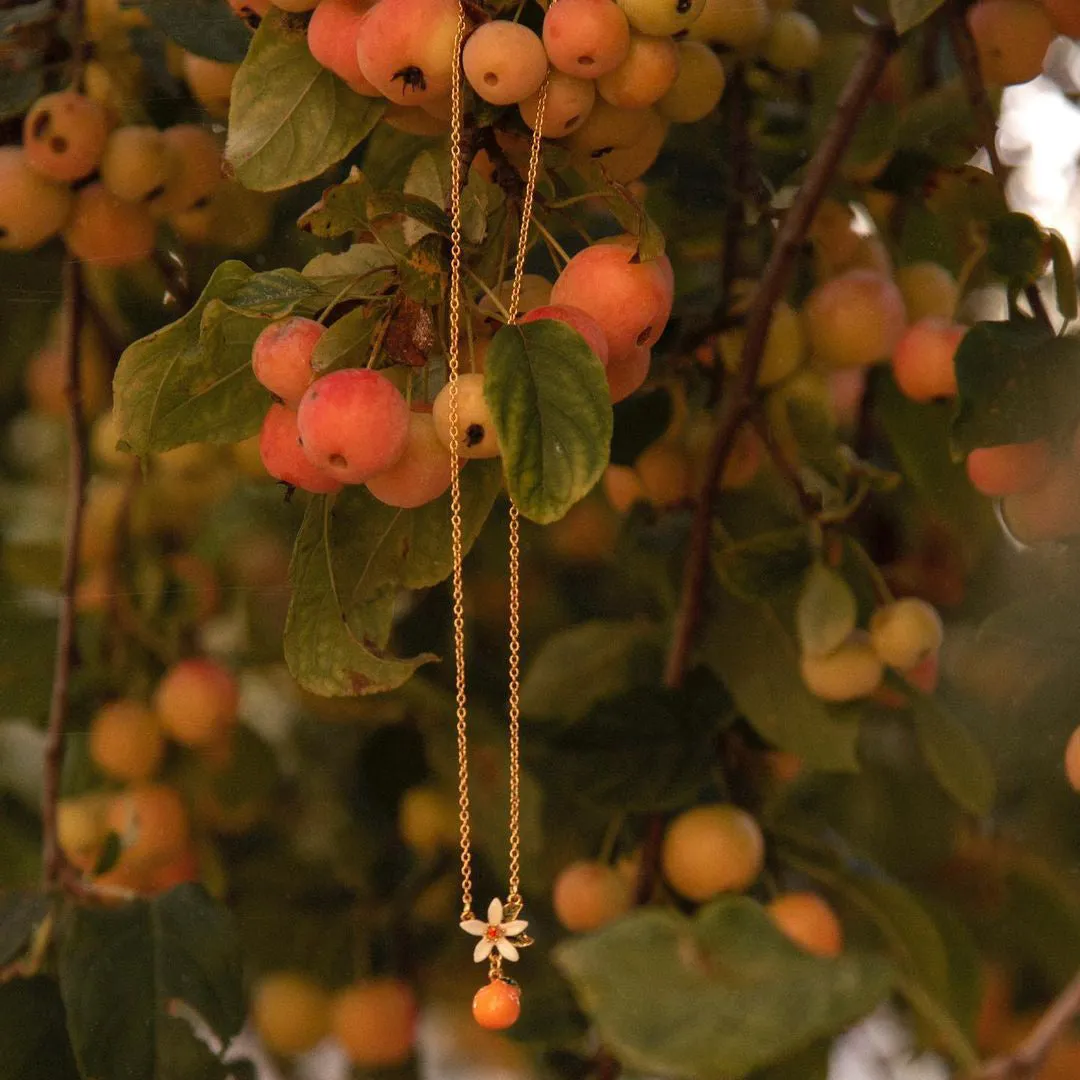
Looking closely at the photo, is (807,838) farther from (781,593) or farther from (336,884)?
(336,884)

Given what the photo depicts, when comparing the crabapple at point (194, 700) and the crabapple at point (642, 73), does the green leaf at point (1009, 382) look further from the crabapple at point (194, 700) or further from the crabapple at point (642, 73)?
the crabapple at point (194, 700)

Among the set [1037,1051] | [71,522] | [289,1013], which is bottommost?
[289,1013]

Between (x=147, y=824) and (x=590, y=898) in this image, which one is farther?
(x=147, y=824)

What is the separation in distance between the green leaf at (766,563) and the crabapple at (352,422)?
20 centimetres

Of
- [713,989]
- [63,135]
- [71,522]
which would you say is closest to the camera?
[713,989]

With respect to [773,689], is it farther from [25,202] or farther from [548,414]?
[25,202]

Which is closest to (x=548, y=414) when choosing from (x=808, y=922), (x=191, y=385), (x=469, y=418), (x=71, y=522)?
(x=469, y=418)

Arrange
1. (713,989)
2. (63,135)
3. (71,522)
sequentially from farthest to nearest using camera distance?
1. (71,522)
2. (63,135)
3. (713,989)

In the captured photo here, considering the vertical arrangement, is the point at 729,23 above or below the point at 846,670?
above

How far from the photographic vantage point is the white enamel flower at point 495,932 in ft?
1.24

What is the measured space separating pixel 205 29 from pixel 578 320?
0.80 ft

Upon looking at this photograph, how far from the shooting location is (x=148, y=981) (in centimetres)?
50

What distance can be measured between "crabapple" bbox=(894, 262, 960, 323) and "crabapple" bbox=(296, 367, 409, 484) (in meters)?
0.28

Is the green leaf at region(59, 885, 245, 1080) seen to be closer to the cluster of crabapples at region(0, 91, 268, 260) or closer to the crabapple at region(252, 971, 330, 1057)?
the crabapple at region(252, 971, 330, 1057)
